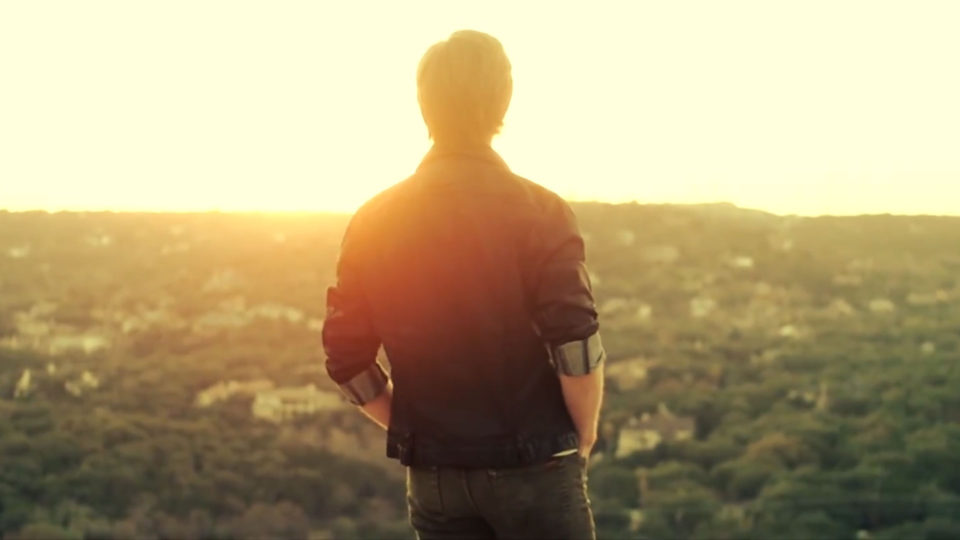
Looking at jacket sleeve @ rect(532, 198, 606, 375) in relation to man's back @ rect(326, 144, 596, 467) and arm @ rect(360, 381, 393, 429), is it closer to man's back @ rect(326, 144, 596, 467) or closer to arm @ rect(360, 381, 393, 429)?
man's back @ rect(326, 144, 596, 467)

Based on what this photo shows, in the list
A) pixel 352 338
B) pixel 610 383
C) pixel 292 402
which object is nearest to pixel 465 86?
pixel 352 338

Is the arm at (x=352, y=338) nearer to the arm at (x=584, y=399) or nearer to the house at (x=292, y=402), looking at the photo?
the arm at (x=584, y=399)

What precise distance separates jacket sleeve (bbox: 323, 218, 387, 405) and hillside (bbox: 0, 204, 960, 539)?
610 centimetres

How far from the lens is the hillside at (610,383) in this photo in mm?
9719

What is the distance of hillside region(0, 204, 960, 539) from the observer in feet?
31.9

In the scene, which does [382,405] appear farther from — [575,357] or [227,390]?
[227,390]

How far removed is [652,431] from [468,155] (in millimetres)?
8945

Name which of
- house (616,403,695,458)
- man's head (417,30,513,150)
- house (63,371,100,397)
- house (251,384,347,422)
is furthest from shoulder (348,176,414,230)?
house (63,371,100,397)

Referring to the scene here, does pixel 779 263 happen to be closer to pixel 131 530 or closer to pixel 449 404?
pixel 131 530

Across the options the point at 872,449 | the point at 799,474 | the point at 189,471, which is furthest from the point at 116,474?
the point at 872,449

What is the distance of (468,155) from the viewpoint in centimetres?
296

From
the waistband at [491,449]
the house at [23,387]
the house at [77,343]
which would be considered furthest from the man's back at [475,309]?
the house at [77,343]

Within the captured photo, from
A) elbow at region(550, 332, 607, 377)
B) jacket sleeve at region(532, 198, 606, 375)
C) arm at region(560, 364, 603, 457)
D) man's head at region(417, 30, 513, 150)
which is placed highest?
man's head at region(417, 30, 513, 150)

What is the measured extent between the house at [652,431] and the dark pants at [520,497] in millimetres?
8276
